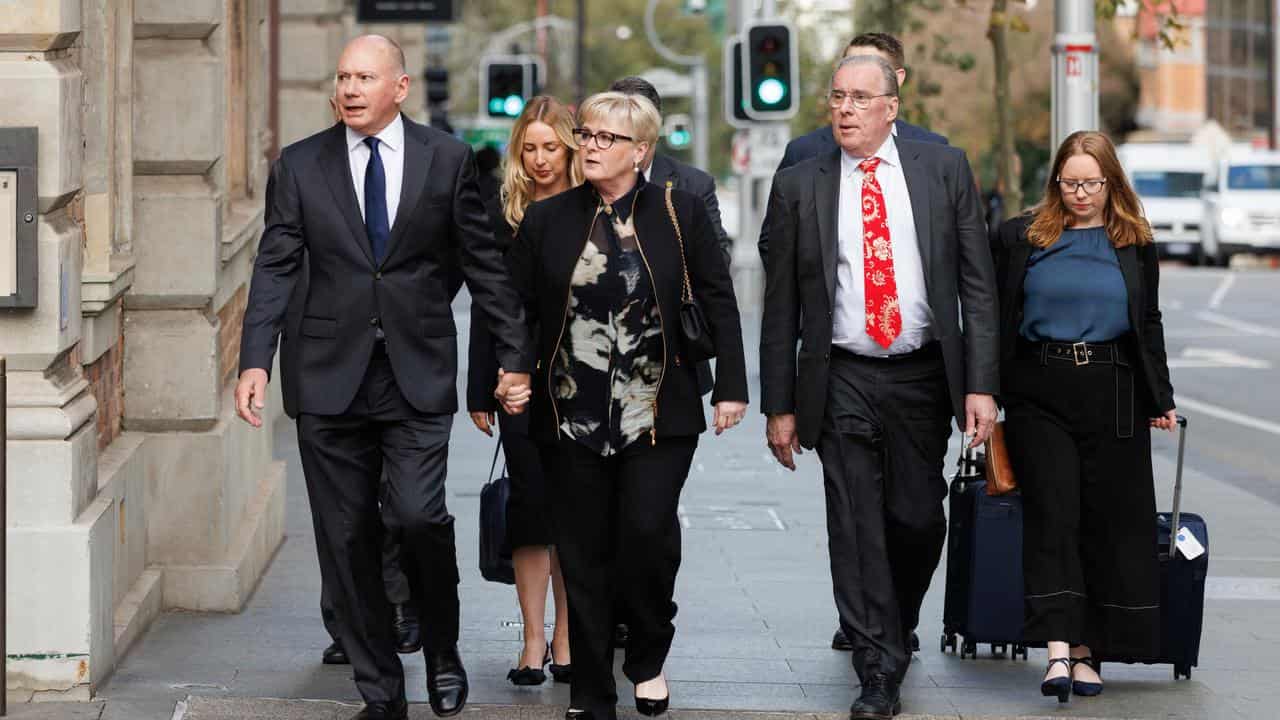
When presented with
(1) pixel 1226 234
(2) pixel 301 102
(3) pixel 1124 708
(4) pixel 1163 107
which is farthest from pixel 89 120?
(4) pixel 1163 107

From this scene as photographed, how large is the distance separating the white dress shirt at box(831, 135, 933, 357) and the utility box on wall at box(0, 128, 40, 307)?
95.0 inches

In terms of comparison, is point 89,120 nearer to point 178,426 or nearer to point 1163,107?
point 178,426

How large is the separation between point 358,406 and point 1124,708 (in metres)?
2.62

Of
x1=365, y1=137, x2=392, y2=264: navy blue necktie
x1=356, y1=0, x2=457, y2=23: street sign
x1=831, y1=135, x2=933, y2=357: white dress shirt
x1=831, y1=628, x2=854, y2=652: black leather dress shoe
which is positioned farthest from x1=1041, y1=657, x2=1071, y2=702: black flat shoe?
x1=356, y1=0, x2=457, y2=23: street sign

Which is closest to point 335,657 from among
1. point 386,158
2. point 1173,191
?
point 386,158

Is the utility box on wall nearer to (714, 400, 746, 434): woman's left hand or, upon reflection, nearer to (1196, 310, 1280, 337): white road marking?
(714, 400, 746, 434): woman's left hand

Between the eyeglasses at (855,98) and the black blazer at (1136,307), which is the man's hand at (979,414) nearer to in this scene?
the black blazer at (1136,307)

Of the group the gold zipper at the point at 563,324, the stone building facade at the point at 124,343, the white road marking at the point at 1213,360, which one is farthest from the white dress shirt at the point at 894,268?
the white road marking at the point at 1213,360

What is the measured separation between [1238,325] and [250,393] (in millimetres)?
22686

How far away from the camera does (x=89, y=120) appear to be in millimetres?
7059

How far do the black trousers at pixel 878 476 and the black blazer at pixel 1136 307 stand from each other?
405mm

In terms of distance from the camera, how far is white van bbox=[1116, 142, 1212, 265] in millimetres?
45094

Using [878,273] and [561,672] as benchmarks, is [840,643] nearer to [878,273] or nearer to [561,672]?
[561,672]

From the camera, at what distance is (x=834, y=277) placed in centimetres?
670
